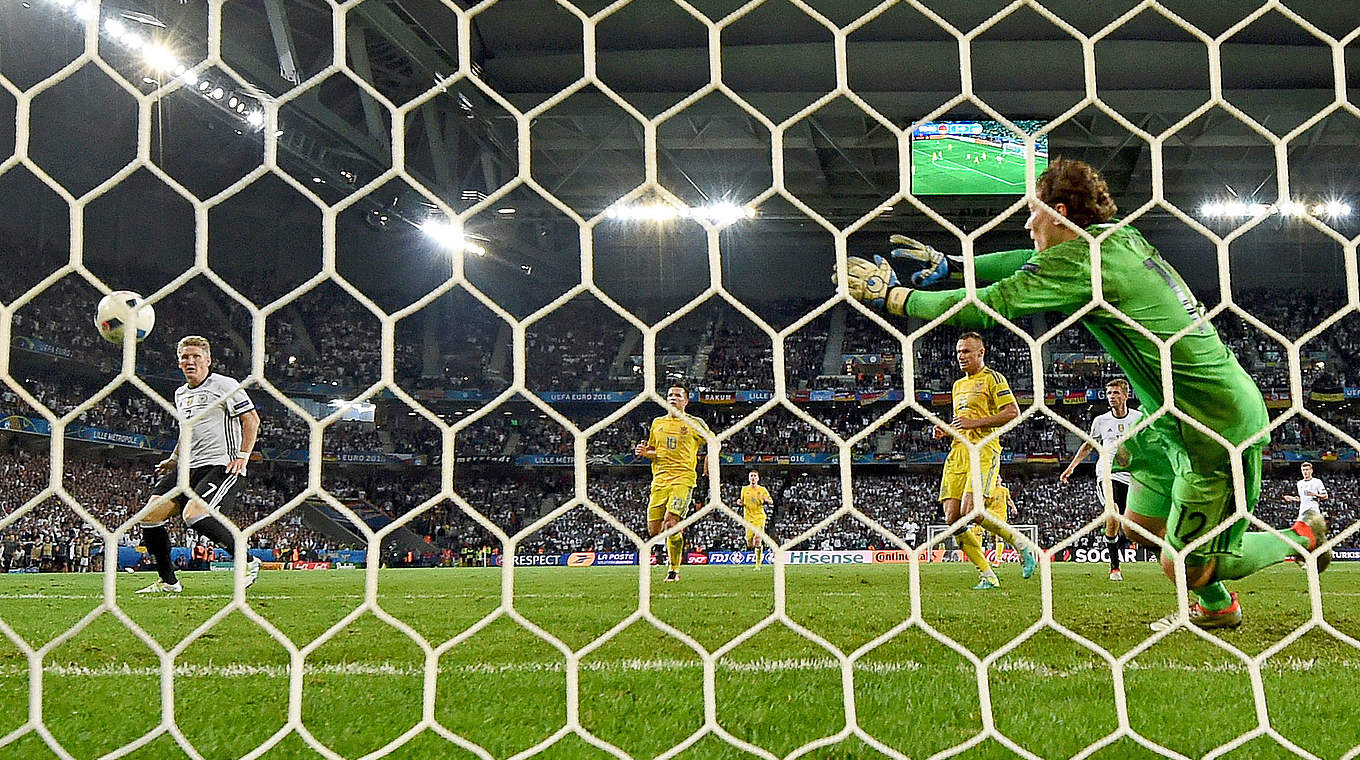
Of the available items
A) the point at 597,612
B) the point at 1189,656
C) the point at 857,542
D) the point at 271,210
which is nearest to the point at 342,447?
the point at 271,210

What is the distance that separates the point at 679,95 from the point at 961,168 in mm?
3450

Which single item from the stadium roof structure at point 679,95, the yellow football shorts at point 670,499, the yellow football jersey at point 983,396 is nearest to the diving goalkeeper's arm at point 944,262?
the yellow football jersey at point 983,396

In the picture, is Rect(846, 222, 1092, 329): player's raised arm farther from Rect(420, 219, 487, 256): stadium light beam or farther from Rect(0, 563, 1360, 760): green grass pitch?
Rect(420, 219, 487, 256): stadium light beam

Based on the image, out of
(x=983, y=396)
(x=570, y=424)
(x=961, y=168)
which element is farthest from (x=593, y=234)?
(x=570, y=424)

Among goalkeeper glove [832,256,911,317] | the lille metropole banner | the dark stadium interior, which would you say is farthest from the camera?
the lille metropole banner

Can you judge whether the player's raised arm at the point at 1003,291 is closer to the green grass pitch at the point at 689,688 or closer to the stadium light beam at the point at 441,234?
the green grass pitch at the point at 689,688

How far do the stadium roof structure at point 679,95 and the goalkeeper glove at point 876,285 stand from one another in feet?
20.1

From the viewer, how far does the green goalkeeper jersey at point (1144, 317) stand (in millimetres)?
2062

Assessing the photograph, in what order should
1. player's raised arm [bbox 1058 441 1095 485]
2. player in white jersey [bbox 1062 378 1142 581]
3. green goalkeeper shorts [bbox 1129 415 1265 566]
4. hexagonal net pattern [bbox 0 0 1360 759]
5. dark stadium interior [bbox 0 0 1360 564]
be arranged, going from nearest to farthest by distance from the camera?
hexagonal net pattern [bbox 0 0 1360 759] → green goalkeeper shorts [bbox 1129 415 1265 566] → player's raised arm [bbox 1058 441 1095 485] → player in white jersey [bbox 1062 378 1142 581] → dark stadium interior [bbox 0 0 1360 564]

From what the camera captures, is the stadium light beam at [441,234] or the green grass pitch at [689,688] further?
the stadium light beam at [441,234]

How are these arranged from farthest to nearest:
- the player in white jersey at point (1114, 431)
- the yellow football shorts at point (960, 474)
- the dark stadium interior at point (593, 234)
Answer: the dark stadium interior at point (593, 234)
the yellow football shorts at point (960, 474)
the player in white jersey at point (1114, 431)

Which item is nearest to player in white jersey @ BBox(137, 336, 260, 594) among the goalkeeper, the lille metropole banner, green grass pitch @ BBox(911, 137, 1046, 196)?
the goalkeeper

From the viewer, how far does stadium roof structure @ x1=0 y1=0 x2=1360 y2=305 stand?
949 centimetres

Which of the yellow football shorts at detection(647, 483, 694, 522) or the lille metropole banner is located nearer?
the yellow football shorts at detection(647, 483, 694, 522)
